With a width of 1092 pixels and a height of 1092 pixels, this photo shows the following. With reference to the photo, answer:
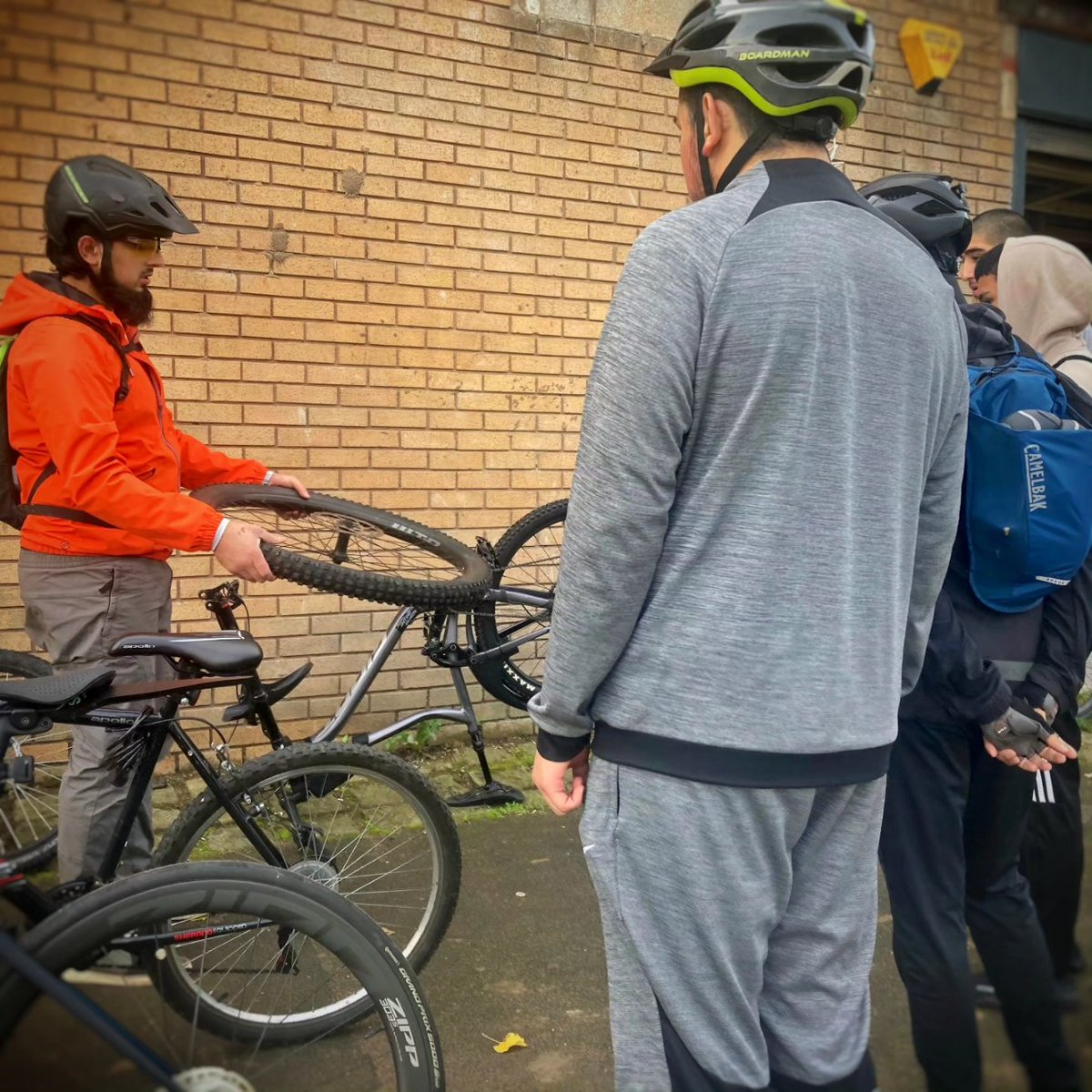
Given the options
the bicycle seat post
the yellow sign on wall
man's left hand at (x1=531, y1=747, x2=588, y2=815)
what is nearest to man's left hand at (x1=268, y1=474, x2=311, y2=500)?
the bicycle seat post

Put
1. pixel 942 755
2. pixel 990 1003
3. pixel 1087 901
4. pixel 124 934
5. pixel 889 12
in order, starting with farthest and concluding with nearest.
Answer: pixel 889 12, pixel 1087 901, pixel 990 1003, pixel 942 755, pixel 124 934

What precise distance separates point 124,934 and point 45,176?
11.0ft

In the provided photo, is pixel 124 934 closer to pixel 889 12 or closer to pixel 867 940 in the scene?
pixel 867 940

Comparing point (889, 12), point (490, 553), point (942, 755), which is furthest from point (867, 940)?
point (889, 12)

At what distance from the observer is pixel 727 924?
1.55 meters

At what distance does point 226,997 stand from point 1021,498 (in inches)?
72.4

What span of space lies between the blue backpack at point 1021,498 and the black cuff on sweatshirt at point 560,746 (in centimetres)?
108

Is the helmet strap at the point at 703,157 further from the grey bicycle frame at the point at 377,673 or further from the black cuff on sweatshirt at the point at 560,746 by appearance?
the grey bicycle frame at the point at 377,673

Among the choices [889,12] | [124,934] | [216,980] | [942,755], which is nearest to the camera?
[124,934]

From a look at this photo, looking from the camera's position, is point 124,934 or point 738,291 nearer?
point 738,291

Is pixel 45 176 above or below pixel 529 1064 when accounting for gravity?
above

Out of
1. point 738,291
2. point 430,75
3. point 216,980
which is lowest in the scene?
point 216,980

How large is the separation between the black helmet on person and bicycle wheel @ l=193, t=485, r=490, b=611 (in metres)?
1.55

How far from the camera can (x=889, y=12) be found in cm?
584
